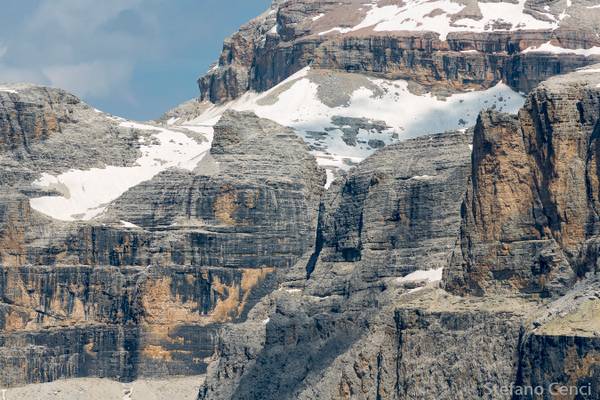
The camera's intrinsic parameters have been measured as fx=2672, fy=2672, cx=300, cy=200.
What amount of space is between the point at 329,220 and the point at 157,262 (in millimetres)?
21648

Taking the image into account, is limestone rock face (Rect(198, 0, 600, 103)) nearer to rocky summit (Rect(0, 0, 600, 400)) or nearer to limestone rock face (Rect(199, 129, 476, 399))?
rocky summit (Rect(0, 0, 600, 400))

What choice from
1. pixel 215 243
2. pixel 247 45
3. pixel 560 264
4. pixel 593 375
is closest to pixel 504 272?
pixel 560 264

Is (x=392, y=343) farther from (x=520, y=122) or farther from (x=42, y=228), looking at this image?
(x=42, y=228)

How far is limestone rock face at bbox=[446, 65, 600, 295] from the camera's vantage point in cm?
8581

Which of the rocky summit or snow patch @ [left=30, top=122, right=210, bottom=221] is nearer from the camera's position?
the rocky summit

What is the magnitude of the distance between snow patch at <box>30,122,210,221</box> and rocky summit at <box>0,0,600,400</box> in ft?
0.52

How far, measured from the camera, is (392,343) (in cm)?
9138

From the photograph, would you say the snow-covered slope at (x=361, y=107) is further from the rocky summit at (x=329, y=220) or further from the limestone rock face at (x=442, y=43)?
the limestone rock face at (x=442, y=43)

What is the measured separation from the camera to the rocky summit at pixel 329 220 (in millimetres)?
86250

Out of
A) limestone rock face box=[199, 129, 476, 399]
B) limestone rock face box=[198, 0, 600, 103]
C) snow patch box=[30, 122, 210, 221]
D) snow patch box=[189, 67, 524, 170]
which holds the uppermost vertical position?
limestone rock face box=[198, 0, 600, 103]

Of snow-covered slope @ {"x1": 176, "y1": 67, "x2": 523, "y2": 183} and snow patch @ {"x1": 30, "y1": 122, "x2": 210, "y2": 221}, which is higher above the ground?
snow-covered slope @ {"x1": 176, "y1": 67, "x2": 523, "y2": 183}

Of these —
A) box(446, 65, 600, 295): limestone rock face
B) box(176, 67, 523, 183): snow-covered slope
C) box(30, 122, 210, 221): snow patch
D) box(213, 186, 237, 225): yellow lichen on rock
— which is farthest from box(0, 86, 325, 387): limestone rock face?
box(446, 65, 600, 295): limestone rock face

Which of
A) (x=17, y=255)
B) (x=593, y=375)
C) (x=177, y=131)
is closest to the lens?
(x=593, y=375)

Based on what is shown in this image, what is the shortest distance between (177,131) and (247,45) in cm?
3957
